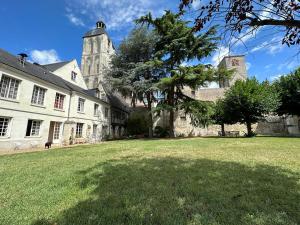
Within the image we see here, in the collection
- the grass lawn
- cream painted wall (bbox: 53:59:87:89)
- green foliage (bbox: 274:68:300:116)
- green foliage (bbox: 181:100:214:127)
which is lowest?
the grass lawn

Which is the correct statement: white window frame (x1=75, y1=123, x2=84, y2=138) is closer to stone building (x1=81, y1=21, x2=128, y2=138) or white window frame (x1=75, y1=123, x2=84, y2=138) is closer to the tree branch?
the tree branch

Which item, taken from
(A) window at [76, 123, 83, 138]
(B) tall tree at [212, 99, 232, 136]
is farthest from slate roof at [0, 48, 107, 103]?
(B) tall tree at [212, 99, 232, 136]

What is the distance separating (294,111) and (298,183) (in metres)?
22.2

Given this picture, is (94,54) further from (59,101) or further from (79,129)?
(59,101)

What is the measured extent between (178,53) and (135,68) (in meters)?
4.83

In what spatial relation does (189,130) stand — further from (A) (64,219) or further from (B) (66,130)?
(A) (64,219)

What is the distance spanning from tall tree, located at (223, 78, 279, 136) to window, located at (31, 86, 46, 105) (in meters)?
17.8

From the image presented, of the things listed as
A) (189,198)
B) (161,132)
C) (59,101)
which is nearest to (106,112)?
(161,132)

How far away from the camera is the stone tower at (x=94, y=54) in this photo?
150 ft

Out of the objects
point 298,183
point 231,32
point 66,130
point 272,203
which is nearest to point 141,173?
point 272,203

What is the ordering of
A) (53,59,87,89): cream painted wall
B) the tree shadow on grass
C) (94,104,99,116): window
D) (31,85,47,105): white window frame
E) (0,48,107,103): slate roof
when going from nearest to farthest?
the tree shadow on grass, (0,48,107,103): slate roof, (31,85,47,105): white window frame, (53,59,87,89): cream painted wall, (94,104,99,116): window

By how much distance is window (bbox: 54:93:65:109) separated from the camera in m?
16.1

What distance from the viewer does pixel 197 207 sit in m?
2.92

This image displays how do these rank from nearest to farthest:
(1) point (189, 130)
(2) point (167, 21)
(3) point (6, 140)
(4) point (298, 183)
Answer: (4) point (298, 183) < (3) point (6, 140) < (2) point (167, 21) < (1) point (189, 130)
